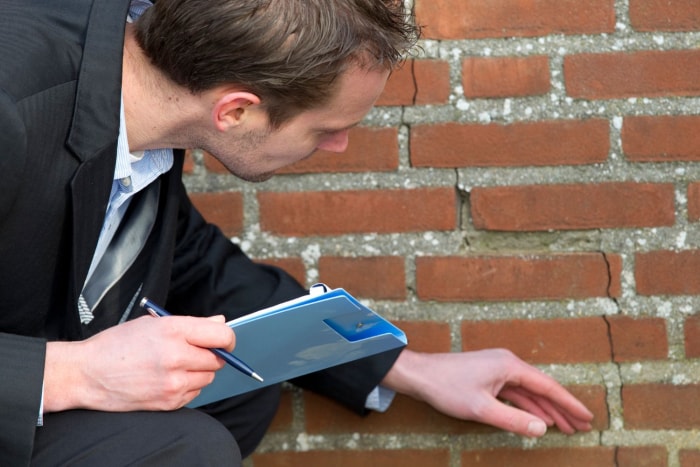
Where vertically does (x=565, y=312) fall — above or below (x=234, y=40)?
below

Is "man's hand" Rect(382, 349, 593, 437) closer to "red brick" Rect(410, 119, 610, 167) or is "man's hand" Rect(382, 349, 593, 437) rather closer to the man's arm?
"red brick" Rect(410, 119, 610, 167)

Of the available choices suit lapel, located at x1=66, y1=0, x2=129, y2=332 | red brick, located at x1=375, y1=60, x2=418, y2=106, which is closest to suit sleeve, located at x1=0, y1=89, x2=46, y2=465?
suit lapel, located at x1=66, y1=0, x2=129, y2=332

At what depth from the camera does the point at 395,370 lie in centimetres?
198

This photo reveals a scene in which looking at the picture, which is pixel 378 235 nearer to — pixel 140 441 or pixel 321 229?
pixel 321 229

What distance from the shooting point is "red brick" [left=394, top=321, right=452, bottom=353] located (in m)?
2.05

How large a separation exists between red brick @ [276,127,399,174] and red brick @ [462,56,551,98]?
0.60 feet

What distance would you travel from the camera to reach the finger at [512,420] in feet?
6.40

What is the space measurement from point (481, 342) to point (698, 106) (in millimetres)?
630

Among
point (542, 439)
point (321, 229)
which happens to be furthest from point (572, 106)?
point (542, 439)

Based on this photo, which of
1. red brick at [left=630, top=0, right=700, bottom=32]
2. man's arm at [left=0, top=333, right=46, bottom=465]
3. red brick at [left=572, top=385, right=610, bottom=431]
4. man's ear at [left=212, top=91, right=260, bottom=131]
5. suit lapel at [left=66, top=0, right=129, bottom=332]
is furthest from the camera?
red brick at [left=572, top=385, right=610, bottom=431]

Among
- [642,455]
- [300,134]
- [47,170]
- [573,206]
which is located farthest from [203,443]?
[642,455]

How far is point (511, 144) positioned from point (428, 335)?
420 mm

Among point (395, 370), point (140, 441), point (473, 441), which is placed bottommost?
point (473, 441)

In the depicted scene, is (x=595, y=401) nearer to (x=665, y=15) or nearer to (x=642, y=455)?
(x=642, y=455)
